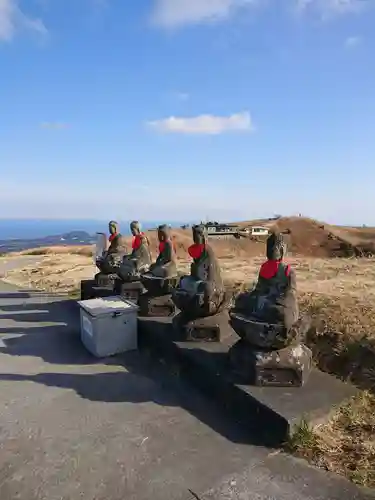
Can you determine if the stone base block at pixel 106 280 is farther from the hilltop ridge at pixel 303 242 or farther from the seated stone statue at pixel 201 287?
the hilltop ridge at pixel 303 242

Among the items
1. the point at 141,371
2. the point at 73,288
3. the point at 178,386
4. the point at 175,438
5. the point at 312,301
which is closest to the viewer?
the point at 175,438

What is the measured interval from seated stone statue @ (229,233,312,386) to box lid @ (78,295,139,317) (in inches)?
90.0

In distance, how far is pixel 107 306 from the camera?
6.75 m

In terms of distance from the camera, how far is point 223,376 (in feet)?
15.3

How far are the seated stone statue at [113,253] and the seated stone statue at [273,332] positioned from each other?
16.8 ft

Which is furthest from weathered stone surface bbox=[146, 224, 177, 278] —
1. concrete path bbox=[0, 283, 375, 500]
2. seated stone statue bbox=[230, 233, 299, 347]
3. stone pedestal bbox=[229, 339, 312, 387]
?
stone pedestal bbox=[229, 339, 312, 387]

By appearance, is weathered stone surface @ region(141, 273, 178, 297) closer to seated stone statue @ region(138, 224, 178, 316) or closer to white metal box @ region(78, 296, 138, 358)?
seated stone statue @ region(138, 224, 178, 316)

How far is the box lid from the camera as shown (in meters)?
6.46

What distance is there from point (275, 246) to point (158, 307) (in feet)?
10.2

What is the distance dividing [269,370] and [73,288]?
347 inches

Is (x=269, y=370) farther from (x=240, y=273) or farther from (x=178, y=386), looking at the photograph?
(x=240, y=273)

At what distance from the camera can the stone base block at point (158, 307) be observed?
7219 mm

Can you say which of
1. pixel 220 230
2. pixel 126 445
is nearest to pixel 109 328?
pixel 126 445

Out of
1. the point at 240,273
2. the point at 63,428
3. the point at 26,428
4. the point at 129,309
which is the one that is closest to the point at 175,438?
the point at 63,428
